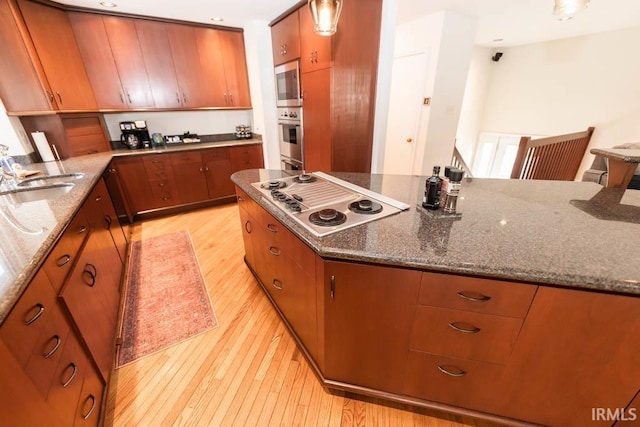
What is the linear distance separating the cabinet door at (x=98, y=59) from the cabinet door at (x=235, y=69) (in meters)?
1.27

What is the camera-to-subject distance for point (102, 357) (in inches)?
50.3

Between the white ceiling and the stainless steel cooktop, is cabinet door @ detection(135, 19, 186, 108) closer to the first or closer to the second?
the white ceiling

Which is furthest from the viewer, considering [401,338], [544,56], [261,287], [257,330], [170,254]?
[544,56]

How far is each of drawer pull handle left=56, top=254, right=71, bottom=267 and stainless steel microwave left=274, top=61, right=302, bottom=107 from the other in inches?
94.8

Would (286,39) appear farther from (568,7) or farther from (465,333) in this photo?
(465,333)

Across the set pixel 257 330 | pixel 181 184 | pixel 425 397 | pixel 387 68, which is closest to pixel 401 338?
pixel 425 397

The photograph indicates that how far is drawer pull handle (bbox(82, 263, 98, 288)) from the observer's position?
4.18 ft

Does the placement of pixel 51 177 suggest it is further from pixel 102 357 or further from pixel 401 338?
pixel 401 338

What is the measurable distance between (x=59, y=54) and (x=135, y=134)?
0.97 meters

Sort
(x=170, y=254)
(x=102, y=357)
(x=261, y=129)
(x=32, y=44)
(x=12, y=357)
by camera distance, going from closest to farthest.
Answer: (x=12, y=357), (x=102, y=357), (x=32, y=44), (x=170, y=254), (x=261, y=129)

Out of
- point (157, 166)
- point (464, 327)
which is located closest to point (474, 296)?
point (464, 327)

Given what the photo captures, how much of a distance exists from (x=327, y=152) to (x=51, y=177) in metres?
Answer: 2.40

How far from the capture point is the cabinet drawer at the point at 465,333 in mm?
895

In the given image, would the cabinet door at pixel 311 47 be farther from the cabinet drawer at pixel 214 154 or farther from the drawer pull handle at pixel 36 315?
the drawer pull handle at pixel 36 315
